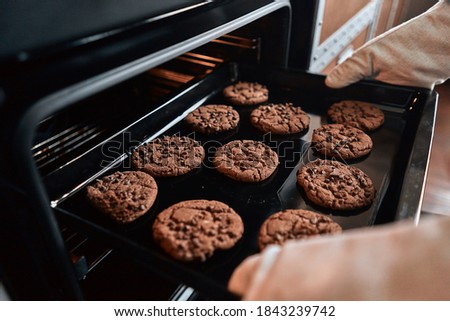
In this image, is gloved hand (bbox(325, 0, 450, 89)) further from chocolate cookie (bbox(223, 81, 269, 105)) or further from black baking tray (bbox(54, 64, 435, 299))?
chocolate cookie (bbox(223, 81, 269, 105))

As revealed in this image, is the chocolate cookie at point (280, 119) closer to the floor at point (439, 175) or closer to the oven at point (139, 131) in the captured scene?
the oven at point (139, 131)

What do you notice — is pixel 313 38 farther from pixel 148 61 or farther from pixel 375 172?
pixel 148 61

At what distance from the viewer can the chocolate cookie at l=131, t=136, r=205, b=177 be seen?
3.43ft

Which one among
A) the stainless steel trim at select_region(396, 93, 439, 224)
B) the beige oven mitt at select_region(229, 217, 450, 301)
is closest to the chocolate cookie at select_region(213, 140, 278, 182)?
the stainless steel trim at select_region(396, 93, 439, 224)

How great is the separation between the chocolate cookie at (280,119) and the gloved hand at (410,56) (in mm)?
194

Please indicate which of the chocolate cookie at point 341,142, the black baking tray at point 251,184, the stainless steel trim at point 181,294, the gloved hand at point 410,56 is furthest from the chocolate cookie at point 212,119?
the stainless steel trim at point 181,294

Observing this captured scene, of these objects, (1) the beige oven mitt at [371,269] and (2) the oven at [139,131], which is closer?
(1) the beige oven mitt at [371,269]

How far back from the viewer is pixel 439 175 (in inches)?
53.2

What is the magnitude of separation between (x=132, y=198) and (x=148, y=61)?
1.25 ft

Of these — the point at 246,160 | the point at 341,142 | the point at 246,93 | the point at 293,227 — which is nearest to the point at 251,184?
the point at 246,160

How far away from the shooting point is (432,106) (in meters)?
1.15

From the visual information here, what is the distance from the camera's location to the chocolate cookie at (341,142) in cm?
113

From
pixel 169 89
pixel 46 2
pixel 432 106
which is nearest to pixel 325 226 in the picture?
pixel 432 106

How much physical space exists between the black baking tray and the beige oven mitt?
167mm
